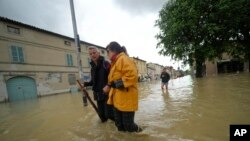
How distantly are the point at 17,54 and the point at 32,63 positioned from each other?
1933 millimetres

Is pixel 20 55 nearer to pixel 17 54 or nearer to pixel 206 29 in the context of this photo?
pixel 17 54


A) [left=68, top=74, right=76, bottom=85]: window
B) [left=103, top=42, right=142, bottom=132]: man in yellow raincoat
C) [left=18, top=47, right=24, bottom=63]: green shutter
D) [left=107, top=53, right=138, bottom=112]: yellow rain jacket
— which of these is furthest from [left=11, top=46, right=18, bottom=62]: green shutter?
[left=107, top=53, right=138, bottom=112]: yellow rain jacket

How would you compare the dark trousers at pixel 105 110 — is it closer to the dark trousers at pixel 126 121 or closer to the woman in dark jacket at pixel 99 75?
the woman in dark jacket at pixel 99 75

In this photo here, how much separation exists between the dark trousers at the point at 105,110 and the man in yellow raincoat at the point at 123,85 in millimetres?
834

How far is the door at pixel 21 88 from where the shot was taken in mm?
18125

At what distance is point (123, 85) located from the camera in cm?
307

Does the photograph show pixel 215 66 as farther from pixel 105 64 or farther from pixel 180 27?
pixel 105 64

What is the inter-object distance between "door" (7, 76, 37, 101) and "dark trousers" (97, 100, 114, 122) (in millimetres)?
16464

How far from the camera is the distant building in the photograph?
709 inches

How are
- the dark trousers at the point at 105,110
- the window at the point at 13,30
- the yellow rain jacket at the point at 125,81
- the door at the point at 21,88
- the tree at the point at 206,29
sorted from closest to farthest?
the yellow rain jacket at the point at 125,81 → the dark trousers at the point at 105,110 → the door at the point at 21,88 → the window at the point at 13,30 → the tree at the point at 206,29

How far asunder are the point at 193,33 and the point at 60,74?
56.2 ft

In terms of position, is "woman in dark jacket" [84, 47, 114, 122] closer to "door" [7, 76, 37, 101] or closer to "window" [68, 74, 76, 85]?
"door" [7, 76, 37, 101]

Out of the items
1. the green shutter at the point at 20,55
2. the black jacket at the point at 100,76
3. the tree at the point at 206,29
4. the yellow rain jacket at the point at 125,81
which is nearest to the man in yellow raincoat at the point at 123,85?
the yellow rain jacket at the point at 125,81

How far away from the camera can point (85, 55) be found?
32.0m
